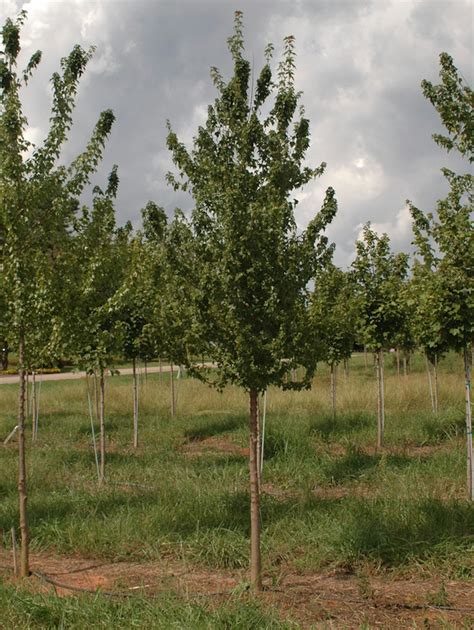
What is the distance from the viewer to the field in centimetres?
515

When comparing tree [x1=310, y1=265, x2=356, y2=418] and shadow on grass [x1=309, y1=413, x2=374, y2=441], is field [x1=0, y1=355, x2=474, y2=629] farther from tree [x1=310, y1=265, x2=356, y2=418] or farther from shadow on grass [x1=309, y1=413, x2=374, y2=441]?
tree [x1=310, y1=265, x2=356, y2=418]

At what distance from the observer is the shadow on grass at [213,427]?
14461mm

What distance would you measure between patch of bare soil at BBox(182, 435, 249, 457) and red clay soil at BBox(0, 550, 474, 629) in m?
5.57

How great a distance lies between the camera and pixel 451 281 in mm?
8719

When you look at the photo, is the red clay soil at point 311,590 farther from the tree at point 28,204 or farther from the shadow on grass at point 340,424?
the shadow on grass at point 340,424

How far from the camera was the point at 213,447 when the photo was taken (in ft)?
43.6

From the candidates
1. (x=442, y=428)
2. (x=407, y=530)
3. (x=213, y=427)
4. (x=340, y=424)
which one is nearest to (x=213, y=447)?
(x=213, y=427)

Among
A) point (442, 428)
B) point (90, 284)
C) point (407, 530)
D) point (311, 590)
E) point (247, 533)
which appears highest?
point (90, 284)

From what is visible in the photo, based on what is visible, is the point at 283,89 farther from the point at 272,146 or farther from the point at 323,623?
the point at 323,623

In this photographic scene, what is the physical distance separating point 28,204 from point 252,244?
107 inches

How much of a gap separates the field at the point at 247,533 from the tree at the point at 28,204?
120 cm

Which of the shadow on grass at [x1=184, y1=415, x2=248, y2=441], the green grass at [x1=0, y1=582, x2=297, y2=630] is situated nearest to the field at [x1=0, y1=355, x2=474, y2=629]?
the green grass at [x1=0, y1=582, x2=297, y2=630]

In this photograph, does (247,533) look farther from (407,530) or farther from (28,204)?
(28,204)

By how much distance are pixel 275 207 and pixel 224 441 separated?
9.09 m
